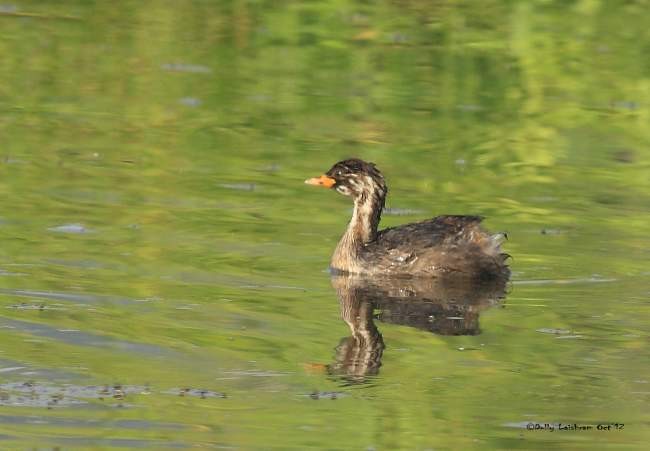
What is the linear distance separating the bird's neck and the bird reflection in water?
0.73ft

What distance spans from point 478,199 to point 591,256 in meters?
2.37

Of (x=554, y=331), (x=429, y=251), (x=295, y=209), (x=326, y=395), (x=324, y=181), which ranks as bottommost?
(x=295, y=209)

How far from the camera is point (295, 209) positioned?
15.9 metres

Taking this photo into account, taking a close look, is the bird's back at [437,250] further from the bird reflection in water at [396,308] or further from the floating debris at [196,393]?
the floating debris at [196,393]

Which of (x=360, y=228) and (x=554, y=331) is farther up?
(x=554, y=331)

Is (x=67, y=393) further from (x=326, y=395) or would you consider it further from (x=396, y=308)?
(x=396, y=308)

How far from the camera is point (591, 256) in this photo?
14539 mm

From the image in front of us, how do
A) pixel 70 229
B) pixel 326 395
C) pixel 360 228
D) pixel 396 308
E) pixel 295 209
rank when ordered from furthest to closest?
1. pixel 295 209
2. pixel 360 228
3. pixel 70 229
4. pixel 396 308
5. pixel 326 395

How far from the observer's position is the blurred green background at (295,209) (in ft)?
32.6

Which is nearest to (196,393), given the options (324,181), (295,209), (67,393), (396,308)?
(67,393)

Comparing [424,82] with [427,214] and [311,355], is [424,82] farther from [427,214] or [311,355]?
[311,355]

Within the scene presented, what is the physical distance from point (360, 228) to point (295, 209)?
1029 mm

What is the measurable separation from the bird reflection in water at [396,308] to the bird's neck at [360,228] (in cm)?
22

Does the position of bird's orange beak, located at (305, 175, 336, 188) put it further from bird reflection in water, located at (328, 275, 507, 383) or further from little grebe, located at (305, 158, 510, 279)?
bird reflection in water, located at (328, 275, 507, 383)
